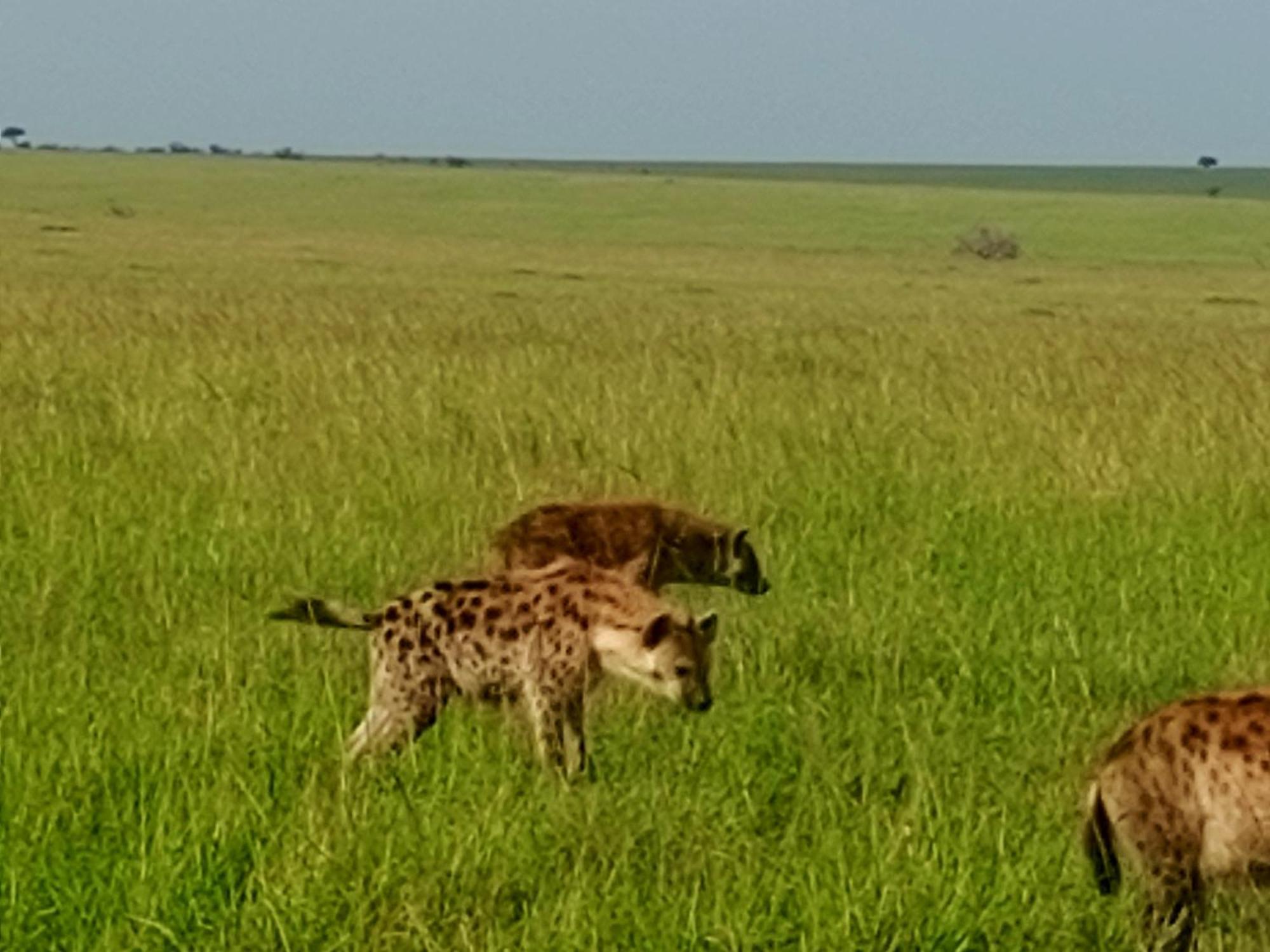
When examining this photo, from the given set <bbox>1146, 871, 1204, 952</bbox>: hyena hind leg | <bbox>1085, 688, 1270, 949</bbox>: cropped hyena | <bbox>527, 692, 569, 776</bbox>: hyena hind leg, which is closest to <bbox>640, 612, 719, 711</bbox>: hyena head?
<bbox>527, 692, 569, 776</bbox>: hyena hind leg

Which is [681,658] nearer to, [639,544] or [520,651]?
[520,651]

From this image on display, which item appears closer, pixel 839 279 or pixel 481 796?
pixel 481 796

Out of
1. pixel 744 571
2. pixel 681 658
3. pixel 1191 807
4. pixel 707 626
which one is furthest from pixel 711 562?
pixel 1191 807

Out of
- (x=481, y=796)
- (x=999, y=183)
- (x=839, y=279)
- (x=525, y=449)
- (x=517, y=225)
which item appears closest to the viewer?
(x=481, y=796)

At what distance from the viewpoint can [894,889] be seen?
492cm

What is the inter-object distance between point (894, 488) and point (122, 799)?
572cm

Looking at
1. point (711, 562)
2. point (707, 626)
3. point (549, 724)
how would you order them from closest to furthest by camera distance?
point (549, 724) < point (707, 626) < point (711, 562)

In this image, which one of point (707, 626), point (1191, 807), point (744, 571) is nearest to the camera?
point (1191, 807)

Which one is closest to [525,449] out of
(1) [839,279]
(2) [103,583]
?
(2) [103,583]

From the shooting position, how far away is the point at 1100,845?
16.6 ft

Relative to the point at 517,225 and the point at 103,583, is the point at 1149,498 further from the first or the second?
the point at 517,225

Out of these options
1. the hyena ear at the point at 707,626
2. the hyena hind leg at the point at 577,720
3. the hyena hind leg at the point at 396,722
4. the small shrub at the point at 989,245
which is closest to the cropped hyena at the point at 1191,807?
the hyena hind leg at the point at 577,720

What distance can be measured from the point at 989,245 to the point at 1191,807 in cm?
6075

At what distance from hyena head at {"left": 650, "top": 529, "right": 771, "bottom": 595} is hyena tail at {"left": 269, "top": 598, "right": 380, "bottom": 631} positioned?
1.98 m
